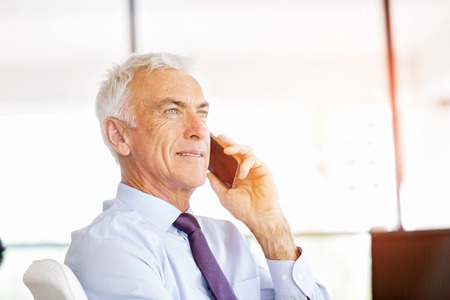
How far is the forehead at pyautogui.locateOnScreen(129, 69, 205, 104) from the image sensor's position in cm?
186

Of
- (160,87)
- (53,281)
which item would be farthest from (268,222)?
(53,281)

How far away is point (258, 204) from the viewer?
1.96m

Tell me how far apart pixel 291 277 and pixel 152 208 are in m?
0.37

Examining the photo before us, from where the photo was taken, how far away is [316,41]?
5879 mm

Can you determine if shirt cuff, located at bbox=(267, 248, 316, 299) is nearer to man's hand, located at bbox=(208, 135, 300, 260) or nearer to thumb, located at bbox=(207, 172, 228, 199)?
man's hand, located at bbox=(208, 135, 300, 260)

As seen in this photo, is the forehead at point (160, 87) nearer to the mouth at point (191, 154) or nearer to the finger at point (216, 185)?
the mouth at point (191, 154)

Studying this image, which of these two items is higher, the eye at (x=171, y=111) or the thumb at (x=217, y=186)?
the eye at (x=171, y=111)

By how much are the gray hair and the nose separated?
129 millimetres

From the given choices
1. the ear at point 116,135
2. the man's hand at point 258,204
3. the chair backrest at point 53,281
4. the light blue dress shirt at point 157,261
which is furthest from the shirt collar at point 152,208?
the chair backrest at point 53,281

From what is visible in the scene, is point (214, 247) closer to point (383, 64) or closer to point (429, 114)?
point (383, 64)

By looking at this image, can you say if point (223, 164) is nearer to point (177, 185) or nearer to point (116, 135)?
point (177, 185)

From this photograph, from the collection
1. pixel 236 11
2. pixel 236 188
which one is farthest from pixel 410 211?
pixel 236 188

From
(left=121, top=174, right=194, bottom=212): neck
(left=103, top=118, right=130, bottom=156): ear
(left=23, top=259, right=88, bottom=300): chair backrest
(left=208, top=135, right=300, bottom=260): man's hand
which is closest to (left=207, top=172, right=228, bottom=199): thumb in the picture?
(left=208, top=135, right=300, bottom=260): man's hand

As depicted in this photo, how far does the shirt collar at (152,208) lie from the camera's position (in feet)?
5.90
